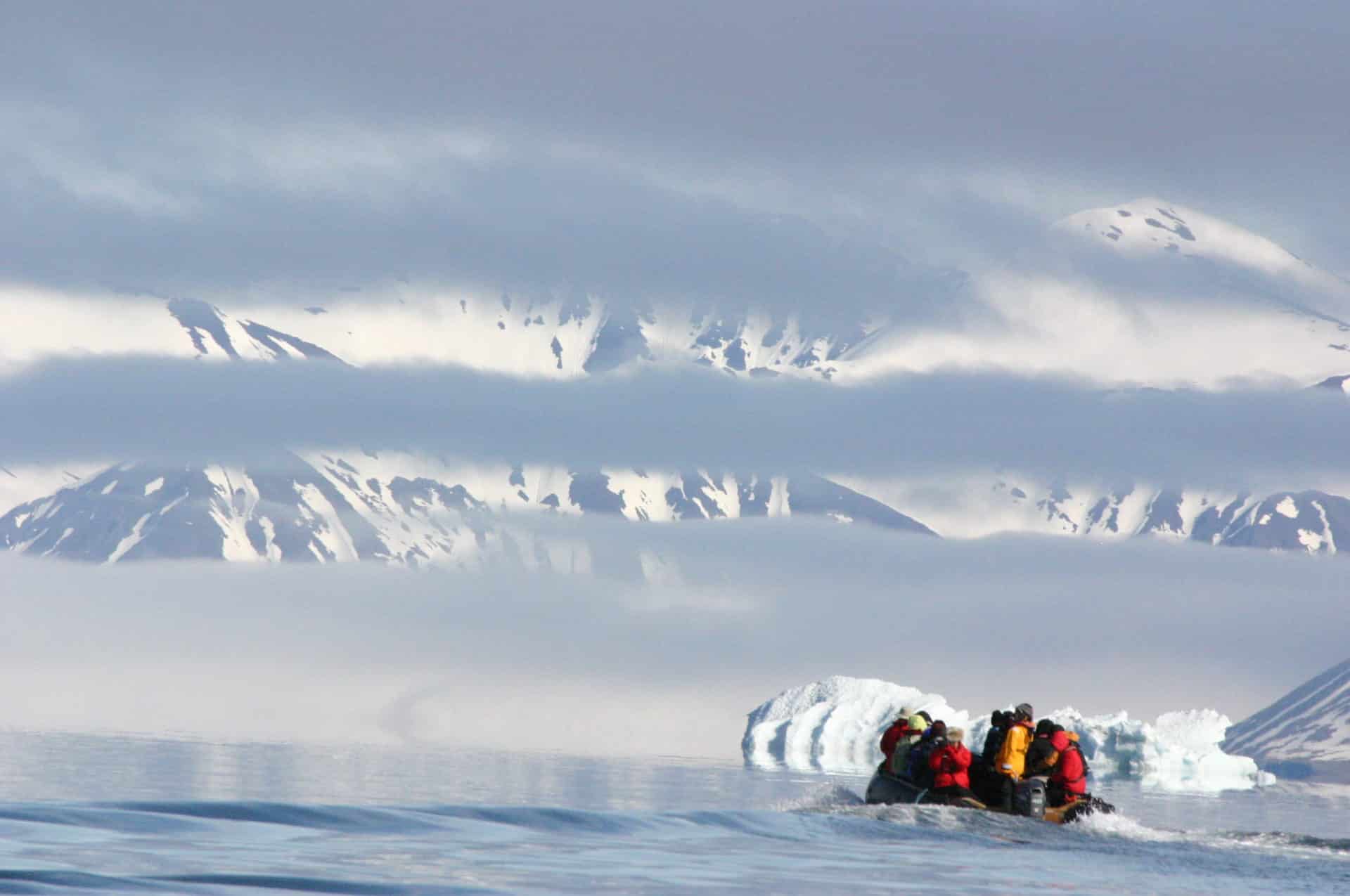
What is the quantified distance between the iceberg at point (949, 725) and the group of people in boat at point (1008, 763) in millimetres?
80491

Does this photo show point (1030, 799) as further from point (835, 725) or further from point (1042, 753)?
point (835, 725)

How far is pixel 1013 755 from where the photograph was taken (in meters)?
50.0

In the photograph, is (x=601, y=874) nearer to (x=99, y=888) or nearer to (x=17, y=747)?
(x=99, y=888)

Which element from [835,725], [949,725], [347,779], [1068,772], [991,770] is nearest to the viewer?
[1068,772]

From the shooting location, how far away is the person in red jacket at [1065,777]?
4975 cm

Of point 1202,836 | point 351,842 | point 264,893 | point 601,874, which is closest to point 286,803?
point 351,842

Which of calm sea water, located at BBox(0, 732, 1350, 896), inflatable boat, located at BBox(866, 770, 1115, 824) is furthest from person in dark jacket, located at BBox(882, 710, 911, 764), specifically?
inflatable boat, located at BBox(866, 770, 1115, 824)

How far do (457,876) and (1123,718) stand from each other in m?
105

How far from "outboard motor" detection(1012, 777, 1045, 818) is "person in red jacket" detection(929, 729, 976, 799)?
54.8 inches

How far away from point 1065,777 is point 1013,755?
1247 millimetres

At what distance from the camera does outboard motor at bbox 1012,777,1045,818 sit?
161ft

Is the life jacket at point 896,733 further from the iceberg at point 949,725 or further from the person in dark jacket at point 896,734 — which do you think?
the iceberg at point 949,725

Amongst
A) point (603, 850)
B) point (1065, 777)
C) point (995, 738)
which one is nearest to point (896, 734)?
point (995, 738)

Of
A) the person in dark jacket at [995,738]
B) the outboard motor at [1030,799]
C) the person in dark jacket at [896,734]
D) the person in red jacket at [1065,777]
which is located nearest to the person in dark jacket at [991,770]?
the person in dark jacket at [995,738]
